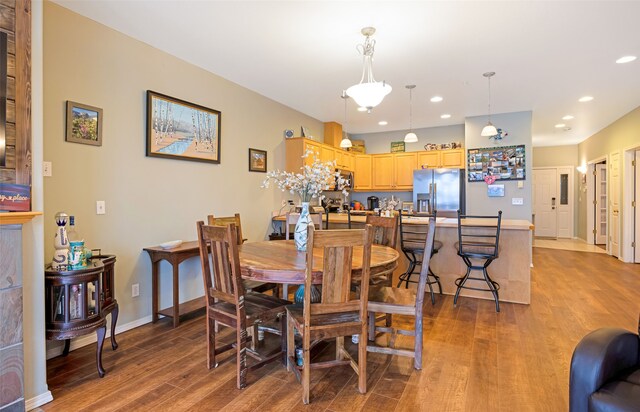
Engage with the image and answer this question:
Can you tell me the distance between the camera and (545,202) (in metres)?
9.52

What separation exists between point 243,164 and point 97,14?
2169mm

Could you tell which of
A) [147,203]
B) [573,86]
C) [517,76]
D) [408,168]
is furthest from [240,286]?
[408,168]

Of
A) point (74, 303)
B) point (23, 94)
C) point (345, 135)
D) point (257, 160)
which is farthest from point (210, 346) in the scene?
point (345, 135)

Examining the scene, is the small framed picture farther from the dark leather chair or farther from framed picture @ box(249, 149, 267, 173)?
the dark leather chair

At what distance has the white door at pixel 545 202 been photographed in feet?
30.9

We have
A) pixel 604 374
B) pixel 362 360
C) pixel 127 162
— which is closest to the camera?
pixel 604 374

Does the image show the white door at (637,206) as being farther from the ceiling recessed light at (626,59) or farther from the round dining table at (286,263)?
the round dining table at (286,263)

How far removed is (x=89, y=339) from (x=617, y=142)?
867 cm

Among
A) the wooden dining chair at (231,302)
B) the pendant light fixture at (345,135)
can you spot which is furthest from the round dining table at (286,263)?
the pendant light fixture at (345,135)

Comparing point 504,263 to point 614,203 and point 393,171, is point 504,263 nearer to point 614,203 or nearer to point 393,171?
point 393,171

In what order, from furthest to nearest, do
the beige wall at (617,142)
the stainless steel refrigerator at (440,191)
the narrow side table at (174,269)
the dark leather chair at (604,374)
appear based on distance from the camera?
the stainless steel refrigerator at (440,191), the beige wall at (617,142), the narrow side table at (174,269), the dark leather chair at (604,374)

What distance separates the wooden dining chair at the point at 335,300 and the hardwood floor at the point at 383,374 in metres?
0.24

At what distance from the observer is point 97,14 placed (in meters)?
2.70

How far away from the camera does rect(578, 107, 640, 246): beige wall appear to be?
564 centimetres
